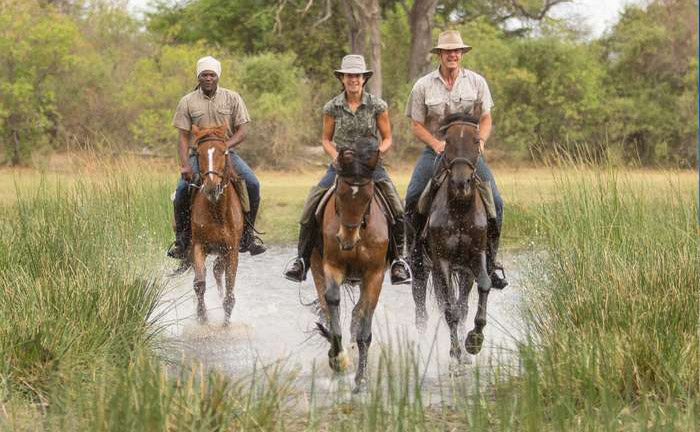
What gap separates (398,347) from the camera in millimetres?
5863

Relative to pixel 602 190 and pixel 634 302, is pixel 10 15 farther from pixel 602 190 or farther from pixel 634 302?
pixel 634 302

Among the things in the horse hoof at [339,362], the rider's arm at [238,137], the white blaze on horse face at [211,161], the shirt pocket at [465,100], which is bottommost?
the horse hoof at [339,362]

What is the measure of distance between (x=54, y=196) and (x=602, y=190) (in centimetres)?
587

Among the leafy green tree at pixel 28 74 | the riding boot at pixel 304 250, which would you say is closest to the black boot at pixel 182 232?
the riding boot at pixel 304 250

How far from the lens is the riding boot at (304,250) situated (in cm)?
875

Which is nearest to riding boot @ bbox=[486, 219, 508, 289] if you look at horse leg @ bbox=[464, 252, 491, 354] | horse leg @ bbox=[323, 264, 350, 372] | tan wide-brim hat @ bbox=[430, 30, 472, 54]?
horse leg @ bbox=[464, 252, 491, 354]

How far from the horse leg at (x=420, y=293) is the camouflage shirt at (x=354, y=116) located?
1963 mm

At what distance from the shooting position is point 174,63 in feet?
102

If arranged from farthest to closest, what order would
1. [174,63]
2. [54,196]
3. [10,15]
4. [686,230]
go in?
1. [174,63]
2. [10,15]
3. [54,196]
4. [686,230]

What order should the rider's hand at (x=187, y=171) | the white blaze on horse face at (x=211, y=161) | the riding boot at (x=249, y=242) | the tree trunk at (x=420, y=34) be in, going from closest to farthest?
the white blaze on horse face at (x=211, y=161) < the rider's hand at (x=187, y=171) < the riding boot at (x=249, y=242) < the tree trunk at (x=420, y=34)

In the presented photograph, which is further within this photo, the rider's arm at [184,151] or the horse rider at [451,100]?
the rider's arm at [184,151]

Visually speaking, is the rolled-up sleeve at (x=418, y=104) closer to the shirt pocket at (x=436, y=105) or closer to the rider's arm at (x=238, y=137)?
the shirt pocket at (x=436, y=105)

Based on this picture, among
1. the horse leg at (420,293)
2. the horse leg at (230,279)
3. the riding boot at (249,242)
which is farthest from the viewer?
the riding boot at (249,242)

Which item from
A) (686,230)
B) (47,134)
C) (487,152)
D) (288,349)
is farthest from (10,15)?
(686,230)
